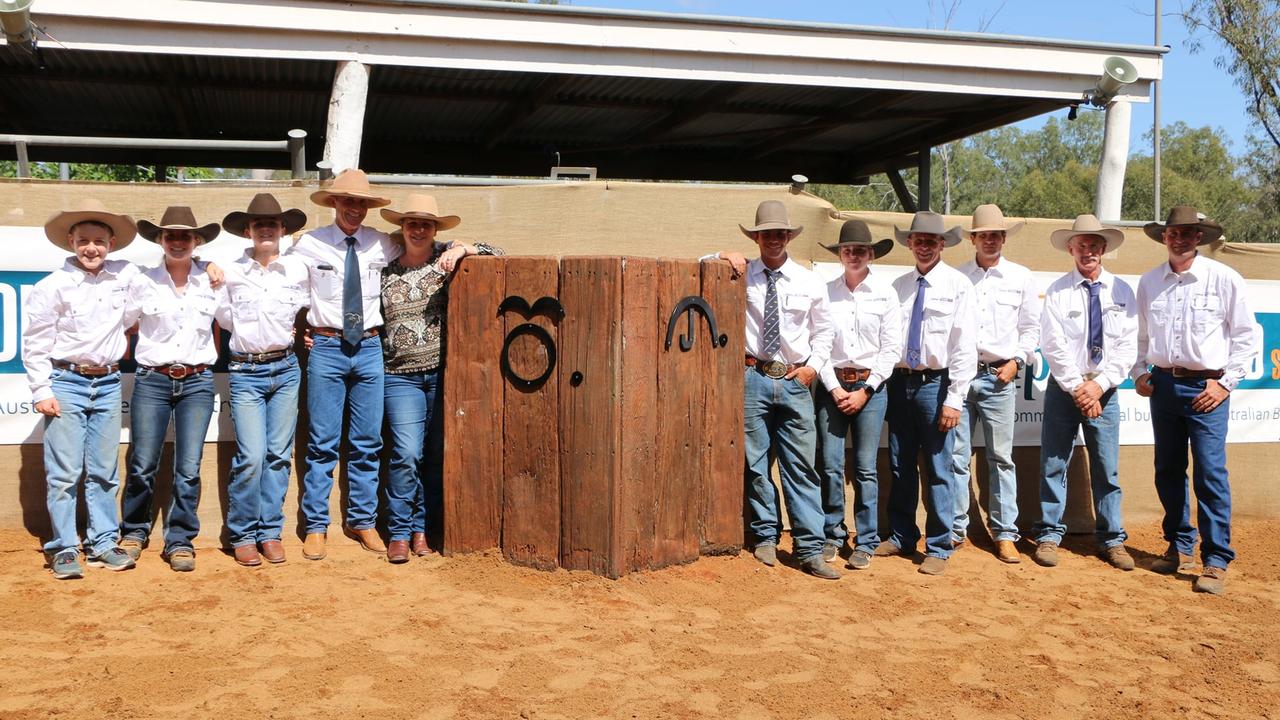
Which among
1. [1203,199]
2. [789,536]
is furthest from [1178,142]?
[789,536]

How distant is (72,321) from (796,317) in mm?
3932

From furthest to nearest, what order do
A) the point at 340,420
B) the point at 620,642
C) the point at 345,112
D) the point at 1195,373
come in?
the point at 345,112 → the point at 1195,373 → the point at 340,420 → the point at 620,642

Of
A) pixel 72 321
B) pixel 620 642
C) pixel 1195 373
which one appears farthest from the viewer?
pixel 1195 373

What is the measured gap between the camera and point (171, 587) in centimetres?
540

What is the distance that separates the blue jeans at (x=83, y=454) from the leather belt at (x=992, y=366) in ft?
16.5

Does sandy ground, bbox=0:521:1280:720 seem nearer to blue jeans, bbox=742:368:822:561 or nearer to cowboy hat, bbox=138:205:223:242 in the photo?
blue jeans, bbox=742:368:822:561

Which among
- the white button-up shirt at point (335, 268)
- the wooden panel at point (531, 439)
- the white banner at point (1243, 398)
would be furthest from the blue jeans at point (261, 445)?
the white banner at point (1243, 398)

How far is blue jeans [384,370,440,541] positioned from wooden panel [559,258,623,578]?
2.89 feet

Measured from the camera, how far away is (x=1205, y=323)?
622cm

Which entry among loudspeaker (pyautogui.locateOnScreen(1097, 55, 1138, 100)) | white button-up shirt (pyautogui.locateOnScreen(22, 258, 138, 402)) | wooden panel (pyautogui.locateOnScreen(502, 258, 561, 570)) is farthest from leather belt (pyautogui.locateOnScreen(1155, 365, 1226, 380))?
white button-up shirt (pyautogui.locateOnScreen(22, 258, 138, 402))

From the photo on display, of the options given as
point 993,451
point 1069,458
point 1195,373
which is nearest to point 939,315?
point 993,451

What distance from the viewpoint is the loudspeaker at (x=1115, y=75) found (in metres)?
9.70

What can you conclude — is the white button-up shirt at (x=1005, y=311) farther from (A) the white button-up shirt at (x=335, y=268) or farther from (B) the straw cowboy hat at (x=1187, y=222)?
(A) the white button-up shirt at (x=335, y=268)

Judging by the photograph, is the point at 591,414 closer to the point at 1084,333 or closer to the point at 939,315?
the point at 939,315
